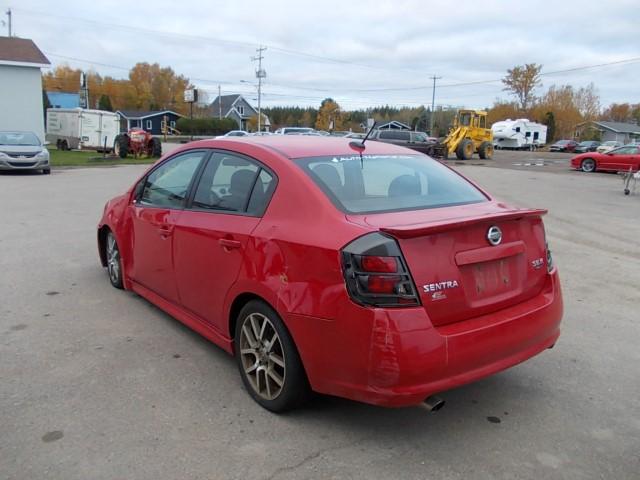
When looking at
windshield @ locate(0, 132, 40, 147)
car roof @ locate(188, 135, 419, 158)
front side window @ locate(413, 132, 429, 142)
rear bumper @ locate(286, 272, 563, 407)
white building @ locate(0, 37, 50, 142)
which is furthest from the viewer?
front side window @ locate(413, 132, 429, 142)

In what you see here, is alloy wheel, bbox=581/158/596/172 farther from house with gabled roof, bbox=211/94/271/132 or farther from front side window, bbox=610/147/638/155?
house with gabled roof, bbox=211/94/271/132

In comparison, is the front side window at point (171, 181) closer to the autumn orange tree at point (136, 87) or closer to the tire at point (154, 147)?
the tire at point (154, 147)

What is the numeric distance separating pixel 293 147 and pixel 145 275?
1917 mm

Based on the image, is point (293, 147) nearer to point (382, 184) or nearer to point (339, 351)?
point (382, 184)

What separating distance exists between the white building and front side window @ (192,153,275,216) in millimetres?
29276

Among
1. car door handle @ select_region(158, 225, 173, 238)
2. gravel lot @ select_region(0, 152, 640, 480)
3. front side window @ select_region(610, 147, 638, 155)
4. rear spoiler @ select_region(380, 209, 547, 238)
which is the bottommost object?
gravel lot @ select_region(0, 152, 640, 480)

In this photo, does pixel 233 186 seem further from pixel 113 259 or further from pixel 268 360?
pixel 113 259

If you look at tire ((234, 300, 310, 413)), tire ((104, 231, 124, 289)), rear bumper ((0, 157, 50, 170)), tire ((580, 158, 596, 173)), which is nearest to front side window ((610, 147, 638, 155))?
tire ((580, 158, 596, 173))

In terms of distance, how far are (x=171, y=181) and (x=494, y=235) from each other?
2659mm

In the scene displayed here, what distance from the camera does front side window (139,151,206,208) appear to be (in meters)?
4.35

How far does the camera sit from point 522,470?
285 centimetres

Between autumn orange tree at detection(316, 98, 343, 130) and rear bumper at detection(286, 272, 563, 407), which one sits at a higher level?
autumn orange tree at detection(316, 98, 343, 130)

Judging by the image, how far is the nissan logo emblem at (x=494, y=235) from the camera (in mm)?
3111

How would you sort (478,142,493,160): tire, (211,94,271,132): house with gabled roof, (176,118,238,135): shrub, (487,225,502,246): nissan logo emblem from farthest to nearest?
1. (211,94,271,132): house with gabled roof
2. (176,118,238,135): shrub
3. (478,142,493,160): tire
4. (487,225,502,246): nissan logo emblem
